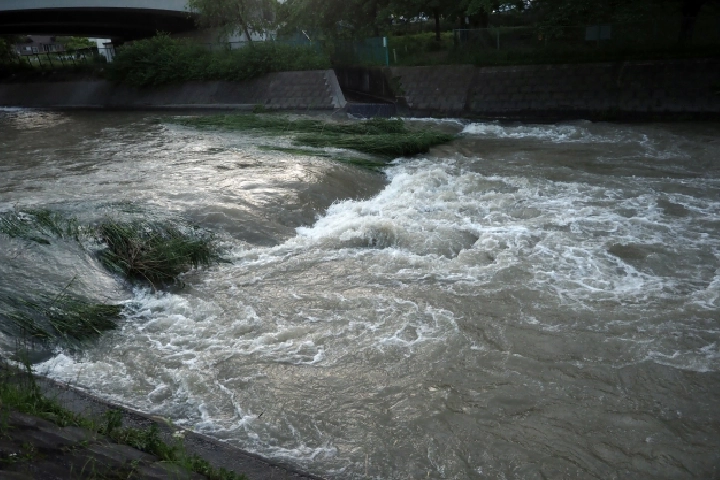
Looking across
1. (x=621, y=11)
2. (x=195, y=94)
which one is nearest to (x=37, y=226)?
(x=195, y=94)

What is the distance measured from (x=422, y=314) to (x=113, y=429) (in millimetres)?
4880

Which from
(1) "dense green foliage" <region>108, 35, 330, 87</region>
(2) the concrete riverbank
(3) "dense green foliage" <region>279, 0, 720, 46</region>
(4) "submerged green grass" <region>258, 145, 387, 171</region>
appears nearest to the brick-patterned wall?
(2) the concrete riverbank

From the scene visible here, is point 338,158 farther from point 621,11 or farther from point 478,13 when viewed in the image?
point 621,11

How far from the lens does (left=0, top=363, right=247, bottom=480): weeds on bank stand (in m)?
5.31

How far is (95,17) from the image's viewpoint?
1581 inches

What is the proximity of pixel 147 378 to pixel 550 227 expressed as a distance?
27.6 feet

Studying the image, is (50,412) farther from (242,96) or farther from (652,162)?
(242,96)

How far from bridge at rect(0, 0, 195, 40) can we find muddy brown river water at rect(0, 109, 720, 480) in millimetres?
22406

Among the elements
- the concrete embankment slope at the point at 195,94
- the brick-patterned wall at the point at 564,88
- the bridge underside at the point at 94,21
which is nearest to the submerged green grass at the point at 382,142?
the brick-patterned wall at the point at 564,88

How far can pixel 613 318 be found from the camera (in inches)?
352

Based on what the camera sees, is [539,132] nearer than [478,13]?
Yes

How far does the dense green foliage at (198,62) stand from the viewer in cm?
3066

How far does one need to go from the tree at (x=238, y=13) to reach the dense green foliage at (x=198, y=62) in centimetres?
197

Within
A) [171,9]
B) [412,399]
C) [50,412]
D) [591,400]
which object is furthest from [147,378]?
[171,9]
